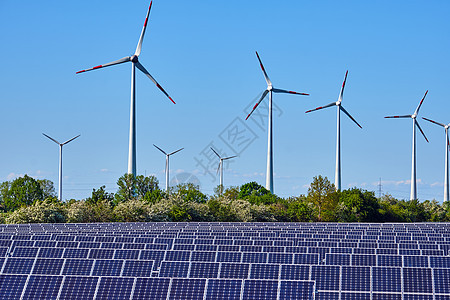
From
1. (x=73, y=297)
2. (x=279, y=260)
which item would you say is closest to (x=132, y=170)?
(x=279, y=260)

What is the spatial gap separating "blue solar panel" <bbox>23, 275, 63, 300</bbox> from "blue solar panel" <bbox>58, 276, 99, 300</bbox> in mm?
309

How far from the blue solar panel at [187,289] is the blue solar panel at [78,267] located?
7.33 m

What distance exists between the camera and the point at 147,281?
23312mm

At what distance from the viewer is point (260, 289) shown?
22.6 metres

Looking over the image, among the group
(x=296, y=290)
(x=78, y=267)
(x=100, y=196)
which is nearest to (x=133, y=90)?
(x=100, y=196)

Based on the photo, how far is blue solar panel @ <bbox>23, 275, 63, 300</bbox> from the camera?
23500 millimetres

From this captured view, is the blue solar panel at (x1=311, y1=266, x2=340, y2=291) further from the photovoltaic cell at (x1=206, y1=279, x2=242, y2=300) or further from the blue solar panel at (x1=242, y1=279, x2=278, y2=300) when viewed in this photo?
the photovoltaic cell at (x1=206, y1=279, x2=242, y2=300)

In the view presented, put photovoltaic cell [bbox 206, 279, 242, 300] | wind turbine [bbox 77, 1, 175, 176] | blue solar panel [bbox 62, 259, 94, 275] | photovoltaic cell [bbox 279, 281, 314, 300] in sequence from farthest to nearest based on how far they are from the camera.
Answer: wind turbine [bbox 77, 1, 175, 176]
blue solar panel [bbox 62, 259, 94, 275]
photovoltaic cell [bbox 206, 279, 242, 300]
photovoltaic cell [bbox 279, 281, 314, 300]

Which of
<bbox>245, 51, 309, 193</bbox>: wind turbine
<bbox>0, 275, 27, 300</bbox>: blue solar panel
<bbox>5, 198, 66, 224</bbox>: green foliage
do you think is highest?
<bbox>245, 51, 309, 193</bbox>: wind turbine

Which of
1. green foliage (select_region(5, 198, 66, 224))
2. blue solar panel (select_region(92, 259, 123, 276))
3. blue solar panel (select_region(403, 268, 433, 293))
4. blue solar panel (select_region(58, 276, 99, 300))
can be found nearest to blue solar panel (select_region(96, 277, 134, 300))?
blue solar panel (select_region(58, 276, 99, 300))

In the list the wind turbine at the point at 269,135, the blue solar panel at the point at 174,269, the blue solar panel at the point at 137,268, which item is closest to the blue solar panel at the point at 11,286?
the blue solar panel at the point at 137,268

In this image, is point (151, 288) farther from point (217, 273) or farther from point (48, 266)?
point (48, 266)

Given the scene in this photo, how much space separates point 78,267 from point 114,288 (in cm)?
674

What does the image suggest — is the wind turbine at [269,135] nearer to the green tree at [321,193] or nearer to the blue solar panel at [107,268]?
the green tree at [321,193]
